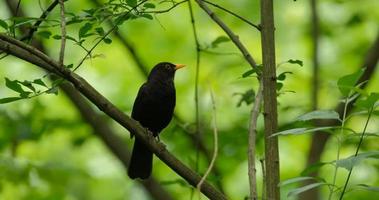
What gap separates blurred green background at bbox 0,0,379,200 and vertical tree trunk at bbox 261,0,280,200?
3453 mm

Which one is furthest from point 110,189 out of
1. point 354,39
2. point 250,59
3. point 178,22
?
point 250,59

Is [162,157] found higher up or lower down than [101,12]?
lower down

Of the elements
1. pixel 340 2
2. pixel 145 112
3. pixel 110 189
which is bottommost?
pixel 110 189

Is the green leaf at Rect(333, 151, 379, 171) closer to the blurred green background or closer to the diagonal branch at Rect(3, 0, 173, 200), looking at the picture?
the blurred green background

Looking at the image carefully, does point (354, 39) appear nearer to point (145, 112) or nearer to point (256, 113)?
point (145, 112)

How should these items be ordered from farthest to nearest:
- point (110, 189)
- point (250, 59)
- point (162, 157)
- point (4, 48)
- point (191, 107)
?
point (110, 189)
point (191, 107)
point (250, 59)
point (162, 157)
point (4, 48)

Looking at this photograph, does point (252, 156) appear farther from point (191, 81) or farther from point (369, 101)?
point (191, 81)

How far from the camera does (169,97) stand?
5531 millimetres

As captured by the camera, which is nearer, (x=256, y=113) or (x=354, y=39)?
(x=256, y=113)

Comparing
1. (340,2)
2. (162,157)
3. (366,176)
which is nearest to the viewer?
(162,157)

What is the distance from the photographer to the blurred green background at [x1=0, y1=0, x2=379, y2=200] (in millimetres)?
7191

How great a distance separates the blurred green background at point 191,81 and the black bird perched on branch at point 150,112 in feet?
3.26

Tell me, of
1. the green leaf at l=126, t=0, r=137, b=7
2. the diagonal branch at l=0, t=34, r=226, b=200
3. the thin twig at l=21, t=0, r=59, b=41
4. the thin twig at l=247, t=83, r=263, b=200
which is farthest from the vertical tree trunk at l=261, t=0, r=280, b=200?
the thin twig at l=21, t=0, r=59, b=41

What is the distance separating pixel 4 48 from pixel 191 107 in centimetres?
614
